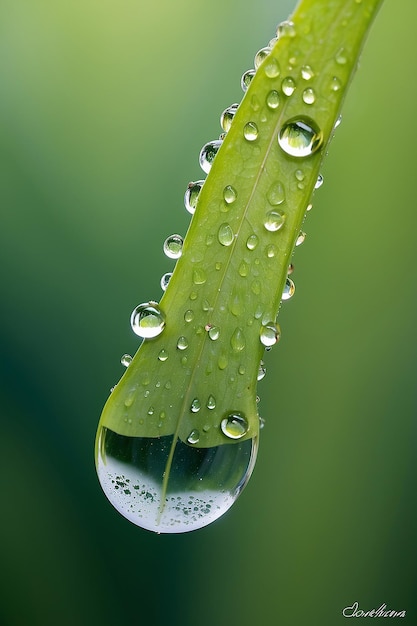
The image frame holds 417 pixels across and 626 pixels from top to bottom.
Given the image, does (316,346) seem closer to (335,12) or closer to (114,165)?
(114,165)

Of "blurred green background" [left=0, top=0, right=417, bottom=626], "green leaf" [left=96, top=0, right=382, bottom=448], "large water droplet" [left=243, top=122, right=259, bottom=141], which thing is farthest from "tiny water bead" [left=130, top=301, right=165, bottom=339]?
"blurred green background" [left=0, top=0, right=417, bottom=626]

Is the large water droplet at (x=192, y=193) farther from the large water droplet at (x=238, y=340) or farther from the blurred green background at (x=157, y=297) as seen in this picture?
the blurred green background at (x=157, y=297)

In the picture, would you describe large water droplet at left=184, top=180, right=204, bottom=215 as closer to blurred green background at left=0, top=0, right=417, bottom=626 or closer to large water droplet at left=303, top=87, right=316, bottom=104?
large water droplet at left=303, top=87, right=316, bottom=104

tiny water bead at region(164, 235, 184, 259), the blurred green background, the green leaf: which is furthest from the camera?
the blurred green background

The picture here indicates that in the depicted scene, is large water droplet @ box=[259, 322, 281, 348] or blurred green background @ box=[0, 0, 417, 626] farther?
blurred green background @ box=[0, 0, 417, 626]

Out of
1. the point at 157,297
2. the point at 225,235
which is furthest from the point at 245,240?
the point at 157,297

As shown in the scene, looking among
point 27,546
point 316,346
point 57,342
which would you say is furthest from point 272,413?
point 27,546

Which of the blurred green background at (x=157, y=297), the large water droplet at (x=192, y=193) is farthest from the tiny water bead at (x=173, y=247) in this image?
the blurred green background at (x=157, y=297)
